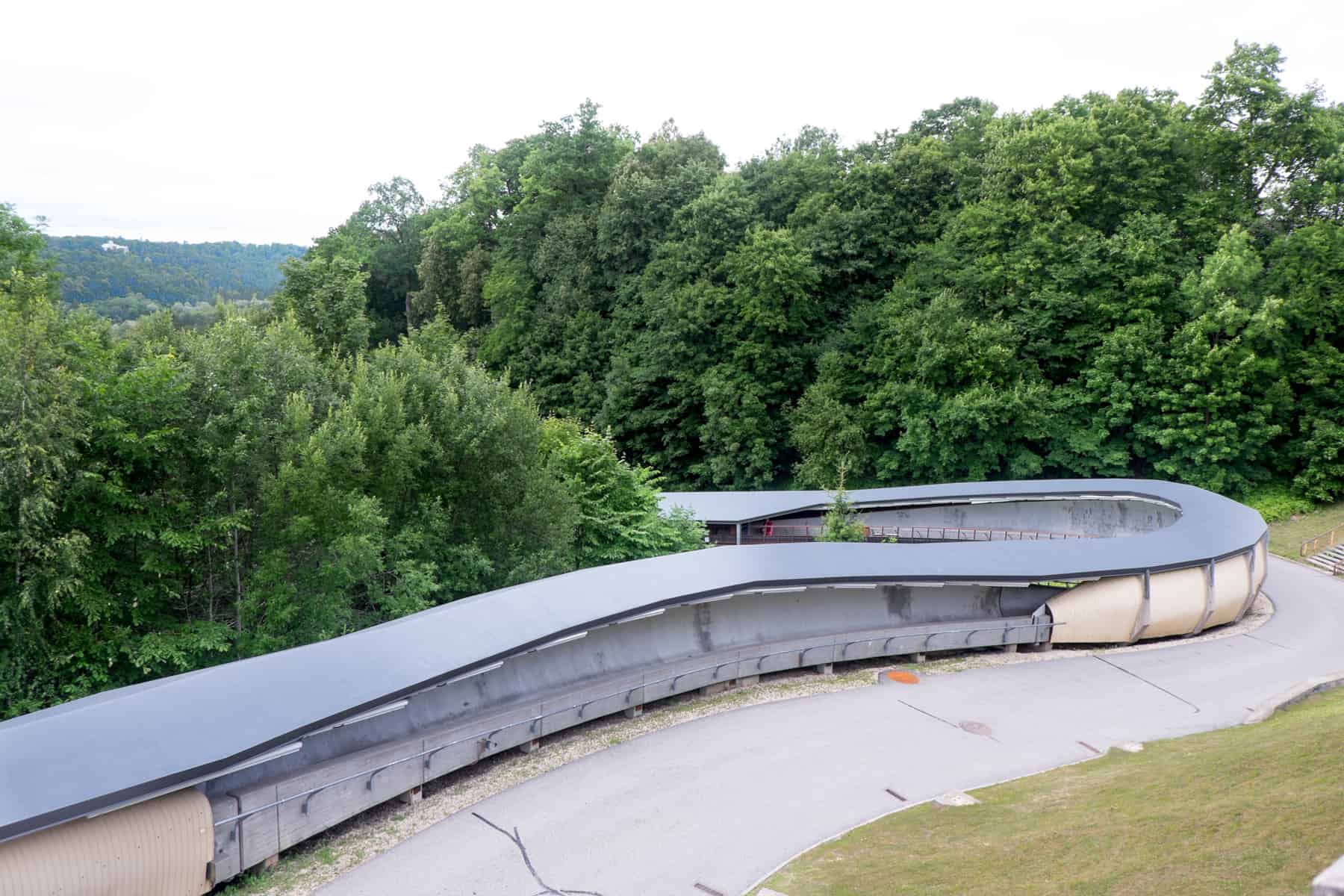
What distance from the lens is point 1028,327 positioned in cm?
3975

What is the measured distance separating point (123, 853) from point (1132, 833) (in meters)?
11.0

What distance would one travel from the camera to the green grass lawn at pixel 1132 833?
8305 mm

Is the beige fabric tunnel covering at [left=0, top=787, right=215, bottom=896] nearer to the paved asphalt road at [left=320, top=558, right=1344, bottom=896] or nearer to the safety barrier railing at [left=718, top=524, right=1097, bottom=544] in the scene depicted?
the paved asphalt road at [left=320, top=558, right=1344, bottom=896]

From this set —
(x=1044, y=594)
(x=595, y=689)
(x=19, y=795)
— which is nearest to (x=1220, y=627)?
(x=1044, y=594)

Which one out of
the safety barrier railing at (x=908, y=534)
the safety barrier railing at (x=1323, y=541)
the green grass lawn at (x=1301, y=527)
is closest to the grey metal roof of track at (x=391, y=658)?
the safety barrier railing at (x=908, y=534)

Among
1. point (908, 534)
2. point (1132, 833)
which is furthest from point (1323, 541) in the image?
point (1132, 833)

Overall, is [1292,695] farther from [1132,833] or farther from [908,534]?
[908,534]

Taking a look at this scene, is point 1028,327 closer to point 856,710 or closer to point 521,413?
point 521,413

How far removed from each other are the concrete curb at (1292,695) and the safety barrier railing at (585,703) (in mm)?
4289

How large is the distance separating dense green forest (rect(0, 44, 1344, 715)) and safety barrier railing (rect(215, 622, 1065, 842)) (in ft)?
20.0

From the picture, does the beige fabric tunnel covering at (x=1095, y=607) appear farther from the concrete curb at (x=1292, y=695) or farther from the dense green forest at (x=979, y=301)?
the dense green forest at (x=979, y=301)

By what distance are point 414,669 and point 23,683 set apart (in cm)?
779

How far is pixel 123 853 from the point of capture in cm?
952

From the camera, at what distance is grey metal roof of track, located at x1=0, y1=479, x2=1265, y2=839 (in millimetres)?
9477
